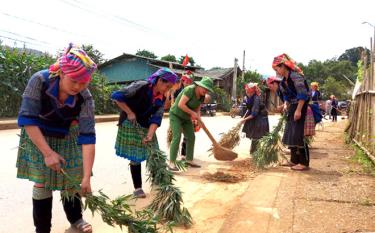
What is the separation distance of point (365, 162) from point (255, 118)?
6.81ft

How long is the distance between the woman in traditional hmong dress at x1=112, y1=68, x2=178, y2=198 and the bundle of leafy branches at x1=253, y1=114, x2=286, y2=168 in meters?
2.37

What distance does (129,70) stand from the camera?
101ft

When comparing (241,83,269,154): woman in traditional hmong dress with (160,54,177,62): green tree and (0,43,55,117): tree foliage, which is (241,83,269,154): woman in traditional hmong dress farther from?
(160,54,177,62): green tree

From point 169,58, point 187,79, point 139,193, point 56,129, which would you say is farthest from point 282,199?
point 169,58

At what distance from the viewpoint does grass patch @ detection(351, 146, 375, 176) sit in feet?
18.3

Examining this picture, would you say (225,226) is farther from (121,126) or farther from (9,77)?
(9,77)

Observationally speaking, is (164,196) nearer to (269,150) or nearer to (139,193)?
(139,193)

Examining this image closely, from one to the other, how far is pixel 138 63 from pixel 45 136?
2778 centimetres

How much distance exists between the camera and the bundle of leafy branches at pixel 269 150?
6.16 metres

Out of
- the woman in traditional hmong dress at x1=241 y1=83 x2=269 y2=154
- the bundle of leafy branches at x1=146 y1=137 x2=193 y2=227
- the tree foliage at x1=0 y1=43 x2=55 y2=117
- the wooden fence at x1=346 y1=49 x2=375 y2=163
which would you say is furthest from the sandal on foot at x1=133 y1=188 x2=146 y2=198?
the tree foliage at x1=0 y1=43 x2=55 y2=117

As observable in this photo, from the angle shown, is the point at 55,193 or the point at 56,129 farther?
the point at 55,193

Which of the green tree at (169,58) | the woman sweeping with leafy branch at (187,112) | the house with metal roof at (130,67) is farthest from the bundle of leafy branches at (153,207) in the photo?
the green tree at (169,58)

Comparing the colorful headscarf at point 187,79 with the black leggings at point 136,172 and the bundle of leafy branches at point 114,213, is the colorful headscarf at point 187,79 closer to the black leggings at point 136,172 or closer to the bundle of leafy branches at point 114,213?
the black leggings at point 136,172

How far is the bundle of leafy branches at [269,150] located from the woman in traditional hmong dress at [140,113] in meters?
2.37
